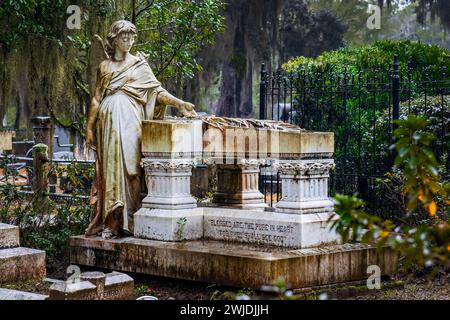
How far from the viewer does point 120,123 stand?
9148 mm

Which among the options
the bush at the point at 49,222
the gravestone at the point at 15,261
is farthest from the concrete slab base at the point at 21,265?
the bush at the point at 49,222

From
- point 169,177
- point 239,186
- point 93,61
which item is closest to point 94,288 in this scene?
point 169,177

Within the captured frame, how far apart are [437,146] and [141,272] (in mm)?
5315

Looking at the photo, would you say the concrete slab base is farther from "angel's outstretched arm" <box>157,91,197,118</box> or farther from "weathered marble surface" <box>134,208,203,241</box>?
"angel's outstretched arm" <box>157,91,197,118</box>

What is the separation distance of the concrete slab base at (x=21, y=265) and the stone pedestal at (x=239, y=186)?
200 centimetres

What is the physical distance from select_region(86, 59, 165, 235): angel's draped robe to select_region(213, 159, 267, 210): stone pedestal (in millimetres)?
965

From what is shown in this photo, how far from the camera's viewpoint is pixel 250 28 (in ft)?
91.8

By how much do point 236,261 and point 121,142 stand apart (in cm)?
187

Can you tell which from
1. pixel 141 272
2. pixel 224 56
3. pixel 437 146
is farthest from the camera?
pixel 224 56

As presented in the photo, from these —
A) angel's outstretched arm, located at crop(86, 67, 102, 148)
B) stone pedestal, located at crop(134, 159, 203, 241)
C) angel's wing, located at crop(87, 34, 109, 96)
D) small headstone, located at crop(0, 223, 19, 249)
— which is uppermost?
angel's wing, located at crop(87, 34, 109, 96)

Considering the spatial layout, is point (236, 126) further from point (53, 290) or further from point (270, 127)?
point (53, 290)

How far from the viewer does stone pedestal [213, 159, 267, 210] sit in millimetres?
9664

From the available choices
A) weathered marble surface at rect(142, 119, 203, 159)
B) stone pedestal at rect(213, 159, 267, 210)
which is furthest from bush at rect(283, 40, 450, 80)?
weathered marble surface at rect(142, 119, 203, 159)

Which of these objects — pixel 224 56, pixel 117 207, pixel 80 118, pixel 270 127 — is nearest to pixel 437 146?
pixel 270 127
